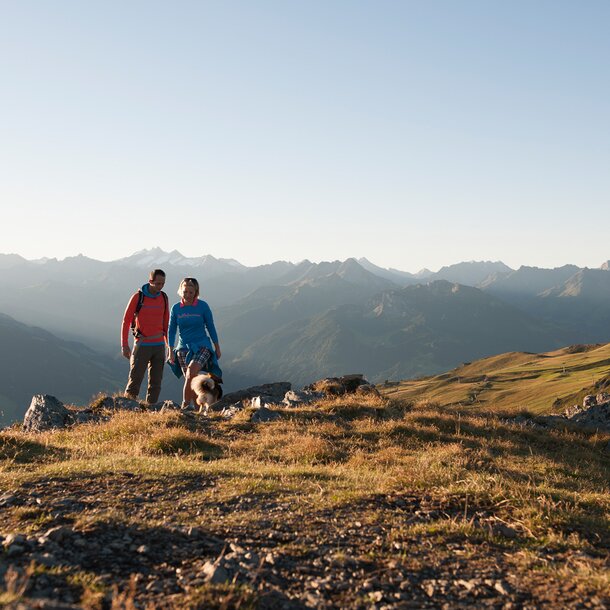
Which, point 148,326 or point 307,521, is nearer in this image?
point 307,521

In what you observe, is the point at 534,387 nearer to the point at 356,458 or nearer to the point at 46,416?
the point at 46,416

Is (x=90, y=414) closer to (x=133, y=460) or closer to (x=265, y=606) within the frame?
(x=133, y=460)

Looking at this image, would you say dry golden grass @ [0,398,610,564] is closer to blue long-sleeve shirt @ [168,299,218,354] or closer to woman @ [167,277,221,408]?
woman @ [167,277,221,408]

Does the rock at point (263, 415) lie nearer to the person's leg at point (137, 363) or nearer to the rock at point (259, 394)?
the rock at point (259, 394)

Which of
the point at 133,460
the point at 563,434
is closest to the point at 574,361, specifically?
the point at 563,434

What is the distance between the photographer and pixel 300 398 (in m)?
17.9

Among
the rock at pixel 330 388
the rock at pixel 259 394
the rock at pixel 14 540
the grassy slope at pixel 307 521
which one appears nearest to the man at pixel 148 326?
the rock at pixel 259 394

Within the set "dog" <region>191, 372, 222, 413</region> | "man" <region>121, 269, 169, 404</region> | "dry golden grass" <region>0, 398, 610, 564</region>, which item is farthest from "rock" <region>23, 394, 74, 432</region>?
"dog" <region>191, 372, 222, 413</region>

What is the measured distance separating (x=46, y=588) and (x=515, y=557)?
4270 millimetres

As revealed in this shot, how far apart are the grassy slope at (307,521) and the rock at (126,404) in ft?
14.8

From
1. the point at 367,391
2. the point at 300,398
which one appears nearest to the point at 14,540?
the point at 300,398

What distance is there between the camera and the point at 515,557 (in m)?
5.06

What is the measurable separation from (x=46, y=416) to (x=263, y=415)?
6.20 meters

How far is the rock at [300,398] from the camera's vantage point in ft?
57.4
